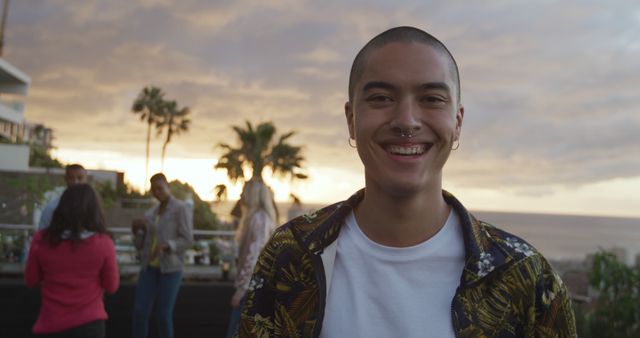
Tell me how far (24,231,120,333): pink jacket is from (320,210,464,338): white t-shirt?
3230 mm

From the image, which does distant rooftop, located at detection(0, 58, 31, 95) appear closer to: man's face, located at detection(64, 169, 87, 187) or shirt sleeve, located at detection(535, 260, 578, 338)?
man's face, located at detection(64, 169, 87, 187)

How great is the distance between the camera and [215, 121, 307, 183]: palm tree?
42656mm

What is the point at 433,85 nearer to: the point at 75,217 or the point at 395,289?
the point at 395,289

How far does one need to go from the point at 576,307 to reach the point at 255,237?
3.15 m

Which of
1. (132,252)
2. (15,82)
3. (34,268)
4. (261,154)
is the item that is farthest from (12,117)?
(34,268)

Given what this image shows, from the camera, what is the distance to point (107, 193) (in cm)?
3494

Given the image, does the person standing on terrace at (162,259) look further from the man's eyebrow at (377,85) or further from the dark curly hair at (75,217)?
the man's eyebrow at (377,85)

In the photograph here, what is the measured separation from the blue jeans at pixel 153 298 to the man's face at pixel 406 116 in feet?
17.8

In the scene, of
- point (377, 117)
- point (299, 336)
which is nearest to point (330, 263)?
point (299, 336)

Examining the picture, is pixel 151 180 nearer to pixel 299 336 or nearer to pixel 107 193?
pixel 299 336

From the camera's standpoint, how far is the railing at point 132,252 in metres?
15.3

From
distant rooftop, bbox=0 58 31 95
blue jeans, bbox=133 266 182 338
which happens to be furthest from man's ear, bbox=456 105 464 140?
distant rooftop, bbox=0 58 31 95

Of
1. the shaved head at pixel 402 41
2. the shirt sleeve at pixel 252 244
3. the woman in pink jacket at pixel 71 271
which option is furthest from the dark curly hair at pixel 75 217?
the shaved head at pixel 402 41

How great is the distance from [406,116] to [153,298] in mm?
5606
